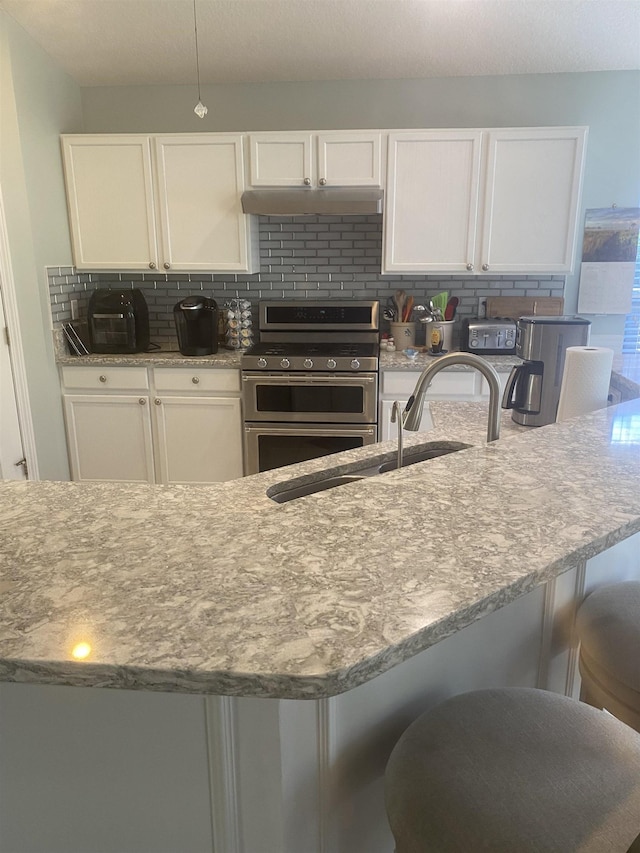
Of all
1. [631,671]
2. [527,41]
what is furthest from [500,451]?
[527,41]

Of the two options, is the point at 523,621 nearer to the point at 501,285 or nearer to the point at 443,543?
the point at 443,543

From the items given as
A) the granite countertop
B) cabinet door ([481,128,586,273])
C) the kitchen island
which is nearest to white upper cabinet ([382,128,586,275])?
cabinet door ([481,128,586,273])

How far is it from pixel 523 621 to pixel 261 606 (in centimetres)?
70

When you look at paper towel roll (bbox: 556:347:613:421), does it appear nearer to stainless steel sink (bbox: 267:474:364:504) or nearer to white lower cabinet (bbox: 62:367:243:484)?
stainless steel sink (bbox: 267:474:364:504)

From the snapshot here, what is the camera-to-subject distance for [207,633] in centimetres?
76

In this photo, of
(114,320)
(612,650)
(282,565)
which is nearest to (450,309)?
(114,320)

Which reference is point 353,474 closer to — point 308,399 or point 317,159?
point 308,399

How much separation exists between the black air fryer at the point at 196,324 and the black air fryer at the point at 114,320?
0.27m

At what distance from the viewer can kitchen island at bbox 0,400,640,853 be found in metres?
0.74

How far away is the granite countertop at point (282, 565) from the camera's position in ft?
2.36

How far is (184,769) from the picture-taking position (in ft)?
3.06

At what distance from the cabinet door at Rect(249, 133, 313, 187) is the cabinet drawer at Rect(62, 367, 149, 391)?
1.27 meters

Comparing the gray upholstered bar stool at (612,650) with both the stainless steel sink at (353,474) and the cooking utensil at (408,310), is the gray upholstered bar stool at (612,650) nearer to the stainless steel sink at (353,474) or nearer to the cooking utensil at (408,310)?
the stainless steel sink at (353,474)

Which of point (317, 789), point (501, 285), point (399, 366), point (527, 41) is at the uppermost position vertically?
point (527, 41)
